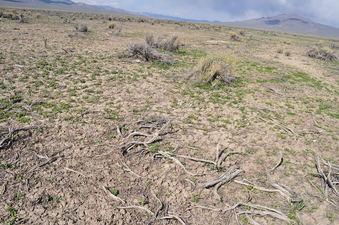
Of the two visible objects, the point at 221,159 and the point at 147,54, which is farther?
the point at 147,54

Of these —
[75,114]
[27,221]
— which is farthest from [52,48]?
[27,221]

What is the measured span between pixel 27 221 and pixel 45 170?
0.92 m

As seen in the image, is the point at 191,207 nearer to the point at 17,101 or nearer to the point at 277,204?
the point at 277,204

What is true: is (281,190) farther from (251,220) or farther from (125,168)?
(125,168)

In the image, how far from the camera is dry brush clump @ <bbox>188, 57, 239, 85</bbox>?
7902mm

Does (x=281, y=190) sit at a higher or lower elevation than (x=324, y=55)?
lower

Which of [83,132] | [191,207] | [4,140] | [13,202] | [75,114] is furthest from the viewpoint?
[75,114]

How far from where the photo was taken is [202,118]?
215 inches

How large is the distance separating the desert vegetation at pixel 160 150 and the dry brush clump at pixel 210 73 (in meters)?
0.07

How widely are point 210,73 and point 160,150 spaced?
15.0ft

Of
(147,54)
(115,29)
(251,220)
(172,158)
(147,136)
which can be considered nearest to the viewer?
(251,220)

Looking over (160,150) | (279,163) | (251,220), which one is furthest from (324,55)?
(251,220)

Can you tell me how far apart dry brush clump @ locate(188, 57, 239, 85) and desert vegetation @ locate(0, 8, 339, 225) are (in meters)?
0.07

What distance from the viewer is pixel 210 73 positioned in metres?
7.82
